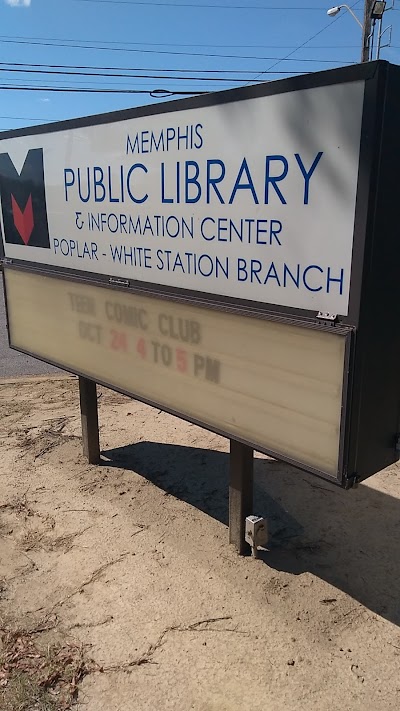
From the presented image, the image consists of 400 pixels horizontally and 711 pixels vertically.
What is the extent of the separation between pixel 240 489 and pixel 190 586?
2.14 feet

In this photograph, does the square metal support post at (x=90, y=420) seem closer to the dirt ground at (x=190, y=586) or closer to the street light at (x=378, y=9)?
the dirt ground at (x=190, y=586)

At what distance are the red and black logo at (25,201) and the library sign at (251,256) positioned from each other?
13 centimetres

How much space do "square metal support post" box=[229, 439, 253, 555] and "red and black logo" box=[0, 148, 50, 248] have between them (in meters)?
2.23

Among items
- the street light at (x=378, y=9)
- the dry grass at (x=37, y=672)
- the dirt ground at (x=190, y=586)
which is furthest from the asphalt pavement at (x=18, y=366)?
the street light at (x=378, y=9)

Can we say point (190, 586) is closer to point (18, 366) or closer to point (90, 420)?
point (90, 420)

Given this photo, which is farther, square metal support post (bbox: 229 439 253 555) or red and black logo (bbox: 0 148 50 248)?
red and black logo (bbox: 0 148 50 248)

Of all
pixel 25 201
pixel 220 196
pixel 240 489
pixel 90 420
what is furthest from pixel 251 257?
pixel 90 420

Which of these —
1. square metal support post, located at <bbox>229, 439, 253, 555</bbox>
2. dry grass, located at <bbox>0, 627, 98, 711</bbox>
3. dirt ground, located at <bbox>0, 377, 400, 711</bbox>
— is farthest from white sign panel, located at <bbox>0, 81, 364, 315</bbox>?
dry grass, located at <bbox>0, 627, 98, 711</bbox>

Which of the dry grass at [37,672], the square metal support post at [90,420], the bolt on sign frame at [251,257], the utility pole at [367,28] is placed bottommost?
the dry grass at [37,672]

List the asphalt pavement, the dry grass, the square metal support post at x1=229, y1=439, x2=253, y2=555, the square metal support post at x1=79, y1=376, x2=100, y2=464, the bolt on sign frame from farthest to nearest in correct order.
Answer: the asphalt pavement, the square metal support post at x1=79, y1=376, x2=100, y2=464, the square metal support post at x1=229, y1=439, x2=253, y2=555, the dry grass, the bolt on sign frame

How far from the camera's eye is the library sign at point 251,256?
234 centimetres

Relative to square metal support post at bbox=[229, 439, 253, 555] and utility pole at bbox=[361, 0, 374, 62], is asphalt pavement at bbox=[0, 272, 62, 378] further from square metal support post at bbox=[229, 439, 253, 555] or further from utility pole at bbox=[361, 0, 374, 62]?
utility pole at bbox=[361, 0, 374, 62]

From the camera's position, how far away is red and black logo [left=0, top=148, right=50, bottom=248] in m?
4.31

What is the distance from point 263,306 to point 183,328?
2.25 feet
